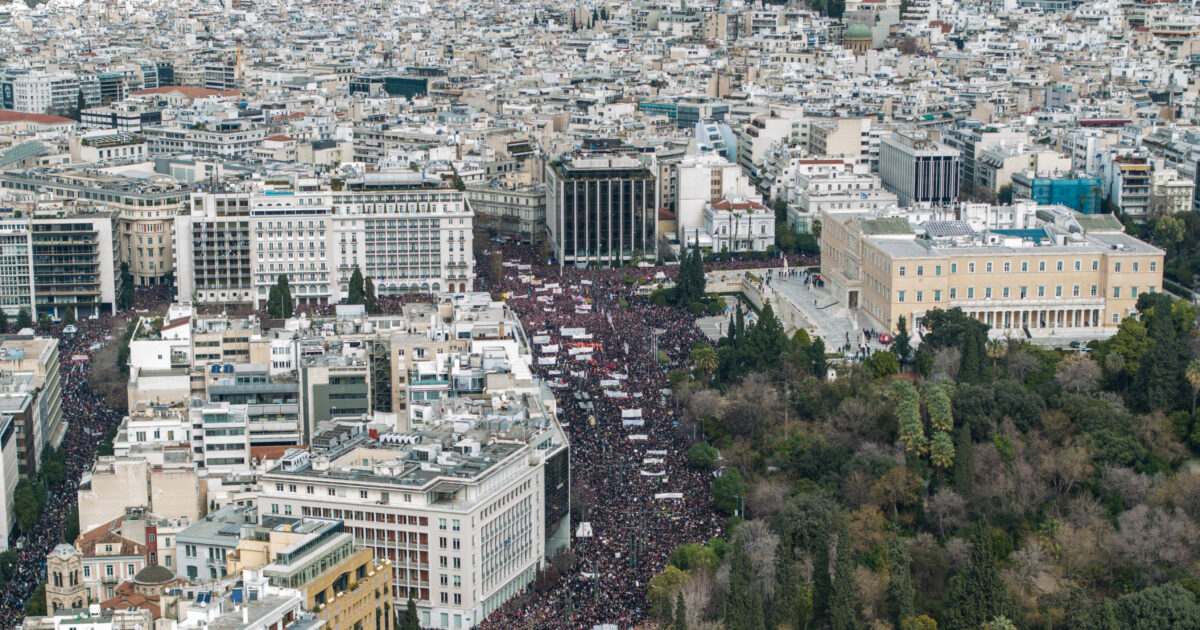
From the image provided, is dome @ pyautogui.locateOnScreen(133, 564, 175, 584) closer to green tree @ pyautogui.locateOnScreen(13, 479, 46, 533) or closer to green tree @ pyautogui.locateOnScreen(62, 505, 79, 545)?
green tree @ pyautogui.locateOnScreen(62, 505, 79, 545)

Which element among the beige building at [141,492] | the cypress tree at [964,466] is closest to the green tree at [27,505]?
the beige building at [141,492]

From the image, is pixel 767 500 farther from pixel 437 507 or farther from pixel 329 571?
pixel 329 571

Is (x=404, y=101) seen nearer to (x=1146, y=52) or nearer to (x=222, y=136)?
(x=222, y=136)

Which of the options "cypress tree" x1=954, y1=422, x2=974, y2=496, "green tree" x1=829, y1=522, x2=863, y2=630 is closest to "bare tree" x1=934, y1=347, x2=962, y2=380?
"cypress tree" x1=954, y1=422, x2=974, y2=496

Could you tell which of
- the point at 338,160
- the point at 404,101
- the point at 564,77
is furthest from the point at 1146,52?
the point at 338,160

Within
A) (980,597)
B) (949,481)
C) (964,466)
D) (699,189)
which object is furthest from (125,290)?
(980,597)

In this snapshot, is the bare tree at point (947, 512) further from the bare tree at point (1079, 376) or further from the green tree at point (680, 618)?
the green tree at point (680, 618)

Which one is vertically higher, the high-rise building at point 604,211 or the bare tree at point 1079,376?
the high-rise building at point 604,211
